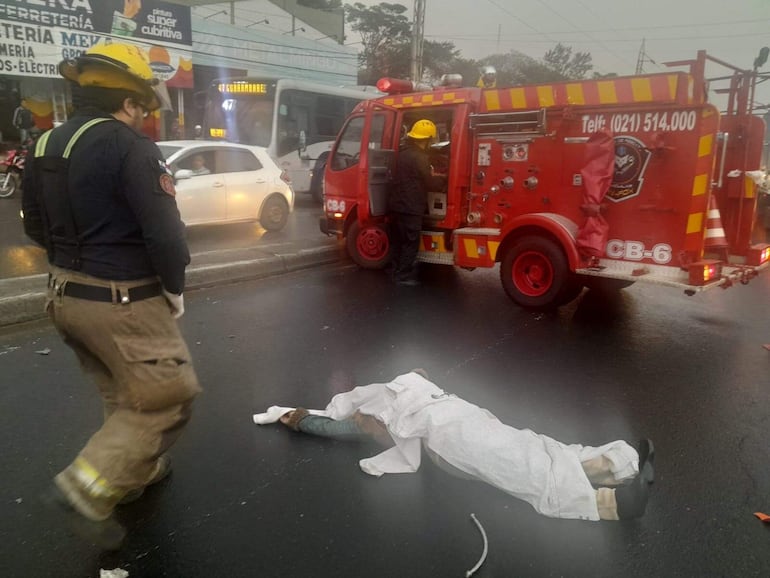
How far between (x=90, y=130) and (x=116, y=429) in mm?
1147

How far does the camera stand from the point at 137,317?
2.29 metres

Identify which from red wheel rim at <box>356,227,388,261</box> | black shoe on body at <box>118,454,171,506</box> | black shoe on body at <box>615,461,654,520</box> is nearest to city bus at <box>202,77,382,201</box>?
red wheel rim at <box>356,227,388,261</box>

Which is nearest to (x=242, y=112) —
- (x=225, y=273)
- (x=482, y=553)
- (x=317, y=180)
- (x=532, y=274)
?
(x=317, y=180)

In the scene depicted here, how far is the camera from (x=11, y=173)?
12.3 meters

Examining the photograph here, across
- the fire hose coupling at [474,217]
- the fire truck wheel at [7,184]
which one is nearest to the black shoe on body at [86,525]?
the fire hose coupling at [474,217]

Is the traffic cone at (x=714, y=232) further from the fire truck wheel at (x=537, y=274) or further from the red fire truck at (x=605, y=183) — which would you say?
the fire truck wheel at (x=537, y=274)

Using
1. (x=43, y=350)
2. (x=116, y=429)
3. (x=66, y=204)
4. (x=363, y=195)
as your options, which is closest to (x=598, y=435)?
(x=116, y=429)

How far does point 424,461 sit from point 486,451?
1.70ft

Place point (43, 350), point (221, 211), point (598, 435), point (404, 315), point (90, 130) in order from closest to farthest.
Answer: point (90, 130) → point (598, 435) → point (43, 350) → point (404, 315) → point (221, 211)

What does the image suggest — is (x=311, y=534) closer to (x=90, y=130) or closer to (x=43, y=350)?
(x=90, y=130)

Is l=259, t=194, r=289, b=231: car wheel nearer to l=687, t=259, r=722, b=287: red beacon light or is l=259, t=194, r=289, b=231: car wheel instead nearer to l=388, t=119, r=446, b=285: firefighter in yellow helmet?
l=388, t=119, r=446, b=285: firefighter in yellow helmet

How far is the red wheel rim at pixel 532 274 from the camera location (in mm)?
6195

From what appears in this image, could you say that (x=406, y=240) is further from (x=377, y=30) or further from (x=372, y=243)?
(x=377, y=30)

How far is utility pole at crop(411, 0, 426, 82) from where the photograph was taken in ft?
66.4
